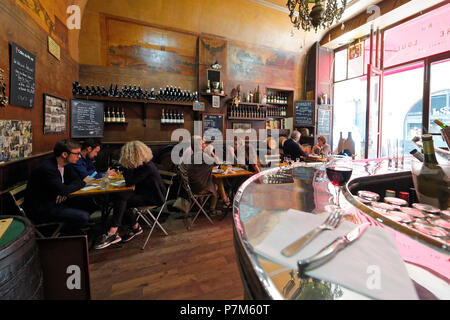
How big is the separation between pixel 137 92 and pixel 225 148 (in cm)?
284

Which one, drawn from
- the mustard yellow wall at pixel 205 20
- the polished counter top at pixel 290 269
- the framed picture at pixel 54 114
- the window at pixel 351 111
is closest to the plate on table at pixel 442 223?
the polished counter top at pixel 290 269

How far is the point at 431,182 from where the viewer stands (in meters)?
1.04

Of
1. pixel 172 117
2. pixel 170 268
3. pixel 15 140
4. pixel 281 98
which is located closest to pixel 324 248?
pixel 170 268

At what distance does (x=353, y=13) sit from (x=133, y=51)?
608 cm

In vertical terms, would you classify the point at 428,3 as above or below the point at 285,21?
below

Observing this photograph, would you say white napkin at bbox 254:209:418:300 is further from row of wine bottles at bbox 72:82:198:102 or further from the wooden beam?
the wooden beam

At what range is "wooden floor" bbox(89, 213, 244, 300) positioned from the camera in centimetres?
213

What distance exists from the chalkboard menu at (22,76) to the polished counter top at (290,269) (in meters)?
3.06

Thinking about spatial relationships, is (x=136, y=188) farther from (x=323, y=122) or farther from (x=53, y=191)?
(x=323, y=122)

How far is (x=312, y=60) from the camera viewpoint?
743 cm

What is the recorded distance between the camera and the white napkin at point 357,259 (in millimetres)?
462

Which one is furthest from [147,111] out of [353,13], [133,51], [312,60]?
[353,13]

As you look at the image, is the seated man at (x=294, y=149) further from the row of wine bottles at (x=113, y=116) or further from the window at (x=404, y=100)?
the row of wine bottles at (x=113, y=116)
